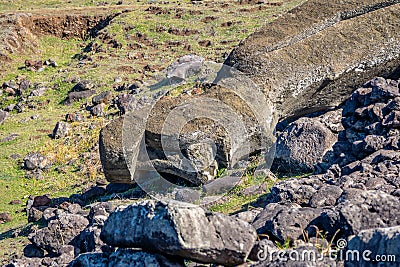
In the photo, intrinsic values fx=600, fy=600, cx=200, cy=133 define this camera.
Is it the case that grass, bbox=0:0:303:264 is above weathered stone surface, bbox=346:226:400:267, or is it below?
below

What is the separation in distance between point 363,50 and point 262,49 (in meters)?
1.93

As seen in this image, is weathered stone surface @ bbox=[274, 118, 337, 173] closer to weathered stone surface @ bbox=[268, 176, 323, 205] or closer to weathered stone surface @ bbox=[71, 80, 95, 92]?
weathered stone surface @ bbox=[268, 176, 323, 205]

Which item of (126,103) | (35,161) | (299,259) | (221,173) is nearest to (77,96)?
(126,103)

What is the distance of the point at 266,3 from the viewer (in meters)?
29.7

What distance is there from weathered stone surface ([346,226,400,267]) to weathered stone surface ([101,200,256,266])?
907 millimetres

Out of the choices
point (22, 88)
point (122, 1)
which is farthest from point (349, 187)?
point (122, 1)

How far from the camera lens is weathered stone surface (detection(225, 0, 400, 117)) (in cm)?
1133

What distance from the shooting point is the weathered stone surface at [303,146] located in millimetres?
10194

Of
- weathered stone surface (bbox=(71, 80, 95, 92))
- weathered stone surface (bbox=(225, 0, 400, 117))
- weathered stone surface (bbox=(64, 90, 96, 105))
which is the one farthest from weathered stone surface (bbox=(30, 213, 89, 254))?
weathered stone surface (bbox=(71, 80, 95, 92))

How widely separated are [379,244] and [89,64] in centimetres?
2045

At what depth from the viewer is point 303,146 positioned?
1032 centimetres

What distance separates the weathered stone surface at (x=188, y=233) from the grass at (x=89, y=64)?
423 centimetres

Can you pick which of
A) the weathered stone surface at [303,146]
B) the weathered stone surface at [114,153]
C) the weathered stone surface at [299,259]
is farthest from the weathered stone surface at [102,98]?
the weathered stone surface at [299,259]

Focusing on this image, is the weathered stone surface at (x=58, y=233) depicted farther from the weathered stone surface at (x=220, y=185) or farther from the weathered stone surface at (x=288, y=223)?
the weathered stone surface at (x=288, y=223)
